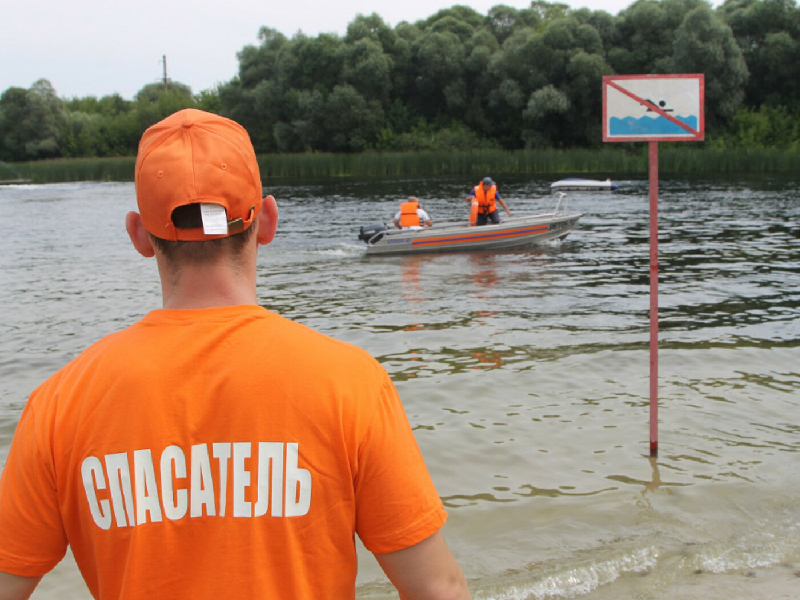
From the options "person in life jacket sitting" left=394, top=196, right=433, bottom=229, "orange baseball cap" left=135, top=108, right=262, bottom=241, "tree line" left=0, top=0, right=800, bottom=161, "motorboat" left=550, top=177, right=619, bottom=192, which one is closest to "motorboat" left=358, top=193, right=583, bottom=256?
"person in life jacket sitting" left=394, top=196, right=433, bottom=229

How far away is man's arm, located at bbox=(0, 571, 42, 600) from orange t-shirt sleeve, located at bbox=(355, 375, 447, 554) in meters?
0.64

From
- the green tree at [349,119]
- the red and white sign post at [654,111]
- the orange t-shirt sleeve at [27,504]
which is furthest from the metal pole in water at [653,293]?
the green tree at [349,119]

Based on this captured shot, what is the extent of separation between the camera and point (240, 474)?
55.9 inches

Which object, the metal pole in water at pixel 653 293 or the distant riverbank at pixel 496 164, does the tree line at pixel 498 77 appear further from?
the metal pole in water at pixel 653 293

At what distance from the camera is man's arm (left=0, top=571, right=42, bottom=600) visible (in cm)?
149

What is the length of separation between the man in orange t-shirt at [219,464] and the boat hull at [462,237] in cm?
1750

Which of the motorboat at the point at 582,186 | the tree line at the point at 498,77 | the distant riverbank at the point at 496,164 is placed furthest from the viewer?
the tree line at the point at 498,77

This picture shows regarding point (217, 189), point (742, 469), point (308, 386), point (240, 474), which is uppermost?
point (217, 189)

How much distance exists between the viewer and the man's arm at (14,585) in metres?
1.49

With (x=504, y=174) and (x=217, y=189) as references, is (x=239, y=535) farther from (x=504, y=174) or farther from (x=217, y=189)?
(x=504, y=174)

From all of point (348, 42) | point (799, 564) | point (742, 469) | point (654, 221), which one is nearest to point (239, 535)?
point (799, 564)

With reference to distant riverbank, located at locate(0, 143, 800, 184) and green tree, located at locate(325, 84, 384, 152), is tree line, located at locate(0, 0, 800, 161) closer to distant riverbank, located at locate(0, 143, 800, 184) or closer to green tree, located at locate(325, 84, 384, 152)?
green tree, located at locate(325, 84, 384, 152)

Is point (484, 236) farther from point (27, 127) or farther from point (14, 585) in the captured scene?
point (27, 127)

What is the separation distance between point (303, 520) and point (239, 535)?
0.37ft
